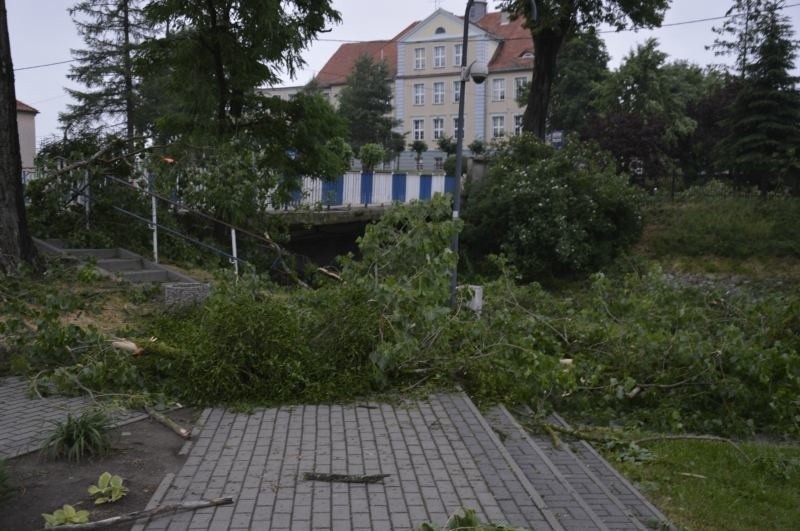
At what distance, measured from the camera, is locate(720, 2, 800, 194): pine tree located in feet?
92.9

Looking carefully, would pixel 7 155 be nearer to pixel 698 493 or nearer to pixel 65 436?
pixel 65 436

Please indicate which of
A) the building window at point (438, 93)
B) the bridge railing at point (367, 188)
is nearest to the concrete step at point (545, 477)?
the bridge railing at point (367, 188)

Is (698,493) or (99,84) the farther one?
(99,84)

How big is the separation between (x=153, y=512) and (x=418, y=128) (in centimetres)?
7215

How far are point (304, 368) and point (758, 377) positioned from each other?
4543 mm

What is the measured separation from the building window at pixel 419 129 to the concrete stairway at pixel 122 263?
206 feet

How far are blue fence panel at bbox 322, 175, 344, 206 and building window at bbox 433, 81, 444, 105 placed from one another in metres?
51.6

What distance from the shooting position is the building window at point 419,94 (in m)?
73.7

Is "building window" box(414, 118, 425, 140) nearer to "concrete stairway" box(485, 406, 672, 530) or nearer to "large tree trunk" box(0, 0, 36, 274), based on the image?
"large tree trunk" box(0, 0, 36, 274)

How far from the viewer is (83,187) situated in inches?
547

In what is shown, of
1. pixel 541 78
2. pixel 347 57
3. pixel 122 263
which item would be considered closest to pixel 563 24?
pixel 541 78

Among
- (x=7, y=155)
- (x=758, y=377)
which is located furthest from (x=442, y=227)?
(x=7, y=155)

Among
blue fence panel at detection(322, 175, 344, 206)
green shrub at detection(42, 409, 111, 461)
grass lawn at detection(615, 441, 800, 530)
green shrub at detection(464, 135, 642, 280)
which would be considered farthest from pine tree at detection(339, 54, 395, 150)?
green shrub at detection(42, 409, 111, 461)

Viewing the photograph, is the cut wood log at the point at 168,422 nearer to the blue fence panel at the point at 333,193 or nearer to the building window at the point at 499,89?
the blue fence panel at the point at 333,193
